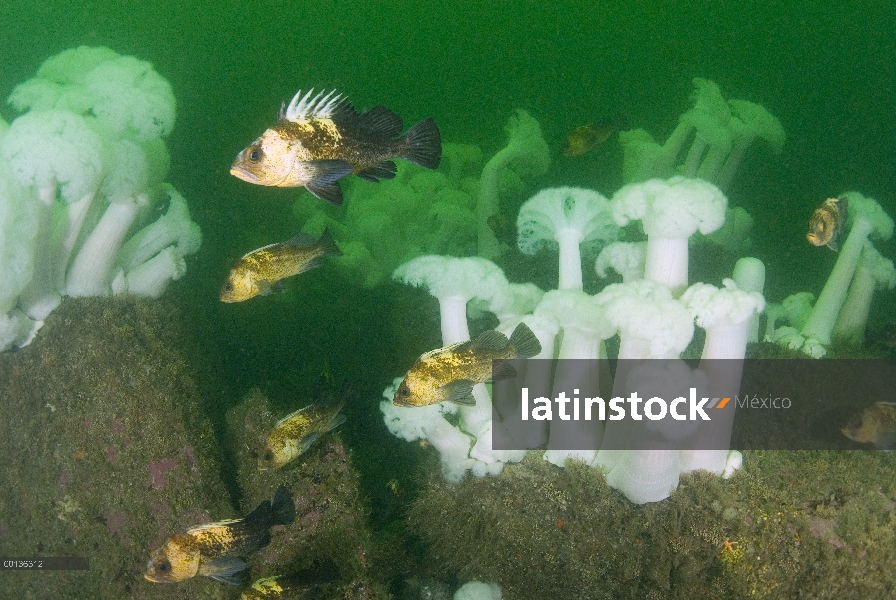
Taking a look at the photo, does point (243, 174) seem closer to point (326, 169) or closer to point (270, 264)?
point (326, 169)

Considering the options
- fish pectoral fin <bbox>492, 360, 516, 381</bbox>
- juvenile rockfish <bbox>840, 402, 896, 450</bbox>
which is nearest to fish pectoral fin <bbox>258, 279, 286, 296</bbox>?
fish pectoral fin <bbox>492, 360, 516, 381</bbox>

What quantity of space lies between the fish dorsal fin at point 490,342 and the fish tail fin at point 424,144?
1.06 metres

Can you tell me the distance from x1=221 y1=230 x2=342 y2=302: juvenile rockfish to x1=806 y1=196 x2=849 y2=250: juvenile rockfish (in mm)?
4115

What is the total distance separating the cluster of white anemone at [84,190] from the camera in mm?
3436

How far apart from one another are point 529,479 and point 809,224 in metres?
3.37

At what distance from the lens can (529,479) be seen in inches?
133

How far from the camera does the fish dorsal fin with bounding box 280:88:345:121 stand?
84.7 inches

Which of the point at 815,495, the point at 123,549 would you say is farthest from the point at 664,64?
the point at 123,549

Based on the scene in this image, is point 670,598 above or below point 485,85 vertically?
below

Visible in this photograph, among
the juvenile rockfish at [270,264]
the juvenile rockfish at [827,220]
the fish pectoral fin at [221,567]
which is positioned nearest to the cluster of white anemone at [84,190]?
the juvenile rockfish at [270,264]

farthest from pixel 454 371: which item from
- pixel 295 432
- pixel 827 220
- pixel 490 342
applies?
pixel 827 220

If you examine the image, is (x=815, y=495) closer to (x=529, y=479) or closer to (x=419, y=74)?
(x=529, y=479)

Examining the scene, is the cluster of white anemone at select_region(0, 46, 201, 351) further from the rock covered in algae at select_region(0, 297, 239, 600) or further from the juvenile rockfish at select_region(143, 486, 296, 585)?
the juvenile rockfish at select_region(143, 486, 296, 585)

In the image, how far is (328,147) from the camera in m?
2.09
